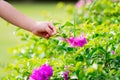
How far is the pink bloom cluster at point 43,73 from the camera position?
2285 mm

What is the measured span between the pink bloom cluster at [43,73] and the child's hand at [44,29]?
0.15 m

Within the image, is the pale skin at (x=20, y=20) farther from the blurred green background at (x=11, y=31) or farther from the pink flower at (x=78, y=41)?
the blurred green background at (x=11, y=31)

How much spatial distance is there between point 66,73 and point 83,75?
170mm

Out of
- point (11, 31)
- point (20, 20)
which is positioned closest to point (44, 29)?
point (20, 20)

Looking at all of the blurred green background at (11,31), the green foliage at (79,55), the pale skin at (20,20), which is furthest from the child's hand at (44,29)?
the blurred green background at (11,31)

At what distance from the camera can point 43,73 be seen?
7.52 ft

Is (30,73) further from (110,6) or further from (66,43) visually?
(110,6)

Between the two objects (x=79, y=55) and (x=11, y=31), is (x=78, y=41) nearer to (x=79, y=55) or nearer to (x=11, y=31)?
(x=79, y=55)

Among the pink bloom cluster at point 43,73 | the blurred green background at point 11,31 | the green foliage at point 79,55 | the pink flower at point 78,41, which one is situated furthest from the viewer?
the blurred green background at point 11,31

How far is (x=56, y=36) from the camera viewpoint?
2561 mm

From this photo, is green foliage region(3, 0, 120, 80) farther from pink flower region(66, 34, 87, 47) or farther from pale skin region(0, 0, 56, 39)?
pale skin region(0, 0, 56, 39)

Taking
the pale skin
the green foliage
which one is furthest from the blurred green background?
the pale skin

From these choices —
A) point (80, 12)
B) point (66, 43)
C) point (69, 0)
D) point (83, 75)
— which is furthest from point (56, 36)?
point (69, 0)

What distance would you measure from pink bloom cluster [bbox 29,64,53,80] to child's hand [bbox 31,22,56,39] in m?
0.15
